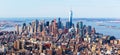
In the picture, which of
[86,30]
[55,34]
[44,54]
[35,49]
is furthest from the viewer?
[86,30]

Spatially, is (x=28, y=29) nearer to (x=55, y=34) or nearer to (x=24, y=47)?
(x=55, y=34)

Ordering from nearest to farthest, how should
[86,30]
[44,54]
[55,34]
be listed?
[44,54], [55,34], [86,30]

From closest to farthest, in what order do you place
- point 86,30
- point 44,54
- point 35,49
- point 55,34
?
point 44,54, point 35,49, point 55,34, point 86,30

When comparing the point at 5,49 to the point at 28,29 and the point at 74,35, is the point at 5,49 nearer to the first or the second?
the point at 74,35

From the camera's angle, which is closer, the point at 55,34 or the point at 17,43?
the point at 17,43

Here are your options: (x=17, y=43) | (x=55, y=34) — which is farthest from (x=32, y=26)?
(x=17, y=43)

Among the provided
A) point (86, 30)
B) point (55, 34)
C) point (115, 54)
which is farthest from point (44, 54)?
point (86, 30)

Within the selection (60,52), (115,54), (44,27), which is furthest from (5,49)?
(44,27)

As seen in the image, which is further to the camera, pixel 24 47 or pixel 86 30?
pixel 86 30
